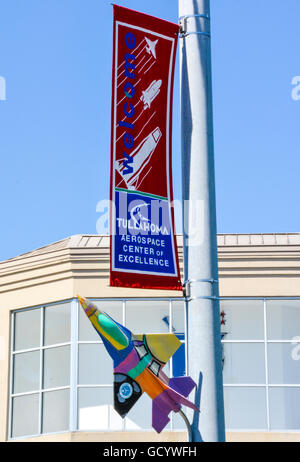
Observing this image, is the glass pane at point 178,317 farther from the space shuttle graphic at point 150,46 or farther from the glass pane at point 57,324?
the space shuttle graphic at point 150,46

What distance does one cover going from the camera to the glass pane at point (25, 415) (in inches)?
778

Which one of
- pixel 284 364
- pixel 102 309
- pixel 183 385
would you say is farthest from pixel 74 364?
pixel 183 385

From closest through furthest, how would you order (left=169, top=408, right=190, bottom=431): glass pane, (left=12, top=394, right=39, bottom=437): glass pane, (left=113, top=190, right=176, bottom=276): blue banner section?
1. (left=113, top=190, right=176, bottom=276): blue banner section
2. (left=169, top=408, right=190, bottom=431): glass pane
3. (left=12, top=394, right=39, bottom=437): glass pane

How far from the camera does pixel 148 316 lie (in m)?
19.7

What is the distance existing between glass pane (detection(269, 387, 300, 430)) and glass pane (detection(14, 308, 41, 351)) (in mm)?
5542

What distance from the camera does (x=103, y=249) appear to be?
19516 mm

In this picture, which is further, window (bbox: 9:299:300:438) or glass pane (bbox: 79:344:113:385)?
glass pane (bbox: 79:344:113:385)

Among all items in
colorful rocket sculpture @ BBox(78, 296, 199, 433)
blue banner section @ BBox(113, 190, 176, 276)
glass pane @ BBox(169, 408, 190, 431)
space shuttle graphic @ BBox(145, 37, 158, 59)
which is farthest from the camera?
glass pane @ BBox(169, 408, 190, 431)

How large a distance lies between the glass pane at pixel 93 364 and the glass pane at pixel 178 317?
1651 millimetres

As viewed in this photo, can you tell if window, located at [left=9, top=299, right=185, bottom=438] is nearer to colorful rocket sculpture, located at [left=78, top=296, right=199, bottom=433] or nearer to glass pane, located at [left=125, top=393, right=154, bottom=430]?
glass pane, located at [left=125, top=393, right=154, bottom=430]

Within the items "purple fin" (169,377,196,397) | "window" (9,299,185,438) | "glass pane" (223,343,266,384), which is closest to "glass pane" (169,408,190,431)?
"window" (9,299,185,438)

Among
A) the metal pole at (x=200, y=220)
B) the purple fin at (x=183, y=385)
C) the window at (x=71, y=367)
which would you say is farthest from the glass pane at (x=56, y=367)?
the purple fin at (x=183, y=385)

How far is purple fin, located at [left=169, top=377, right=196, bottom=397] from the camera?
6.88 m
